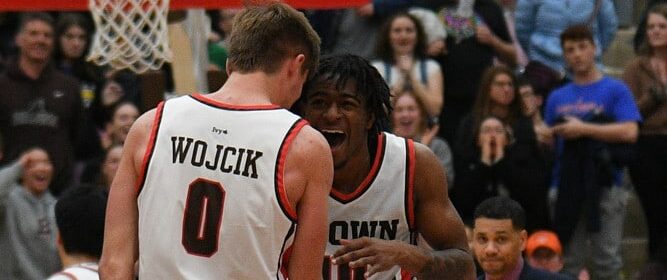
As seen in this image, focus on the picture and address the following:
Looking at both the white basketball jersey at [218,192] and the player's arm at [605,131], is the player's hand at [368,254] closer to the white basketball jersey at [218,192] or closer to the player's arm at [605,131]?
the white basketball jersey at [218,192]

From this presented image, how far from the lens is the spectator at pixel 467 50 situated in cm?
1090

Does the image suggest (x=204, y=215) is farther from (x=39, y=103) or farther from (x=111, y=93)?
(x=111, y=93)

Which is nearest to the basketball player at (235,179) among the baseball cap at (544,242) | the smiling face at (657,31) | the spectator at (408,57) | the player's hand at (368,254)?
the player's hand at (368,254)

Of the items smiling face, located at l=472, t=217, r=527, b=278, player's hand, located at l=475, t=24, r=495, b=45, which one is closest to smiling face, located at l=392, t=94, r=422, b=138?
player's hand, located at l=475, t=24, r=495, b=45

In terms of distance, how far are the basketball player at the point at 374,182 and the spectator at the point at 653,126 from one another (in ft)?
15.7

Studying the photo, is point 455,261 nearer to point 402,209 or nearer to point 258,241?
point 402,209

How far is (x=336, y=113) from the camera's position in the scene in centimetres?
550

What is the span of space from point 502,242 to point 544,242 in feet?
6.26

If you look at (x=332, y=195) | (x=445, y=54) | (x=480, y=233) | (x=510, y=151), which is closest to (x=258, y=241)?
(x=332, y=195)

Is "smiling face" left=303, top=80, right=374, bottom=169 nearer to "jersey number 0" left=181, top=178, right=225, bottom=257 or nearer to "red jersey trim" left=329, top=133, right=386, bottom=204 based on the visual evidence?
"red jersey trim" left=329, top=133, right=386, bottom=204

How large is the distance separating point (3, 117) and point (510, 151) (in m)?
3.35

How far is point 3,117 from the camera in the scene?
9.95 meters

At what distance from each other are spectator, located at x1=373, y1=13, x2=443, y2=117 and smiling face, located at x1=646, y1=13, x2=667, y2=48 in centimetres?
150

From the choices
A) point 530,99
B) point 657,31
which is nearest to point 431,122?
point 530,99
